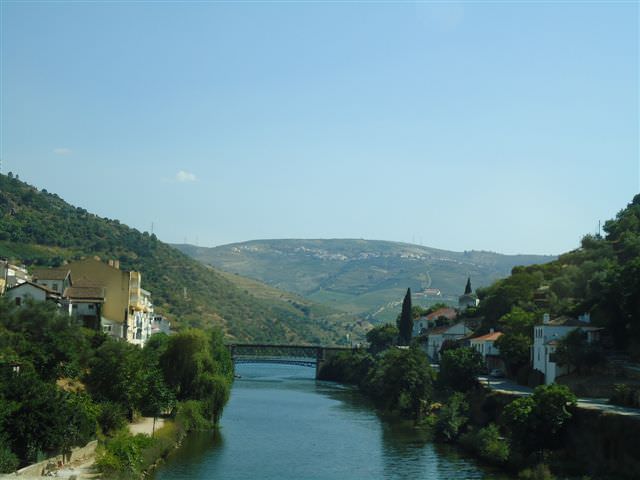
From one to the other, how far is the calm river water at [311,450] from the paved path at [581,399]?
7675mm

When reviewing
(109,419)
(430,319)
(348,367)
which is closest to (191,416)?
(109,419)

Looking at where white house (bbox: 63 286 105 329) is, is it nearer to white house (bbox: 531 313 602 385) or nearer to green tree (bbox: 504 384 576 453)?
white house (bbox: 531 313 602 385)

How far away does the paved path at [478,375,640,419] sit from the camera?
181 feet

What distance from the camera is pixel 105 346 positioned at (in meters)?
69.6

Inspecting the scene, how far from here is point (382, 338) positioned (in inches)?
6255

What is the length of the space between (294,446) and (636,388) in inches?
1011

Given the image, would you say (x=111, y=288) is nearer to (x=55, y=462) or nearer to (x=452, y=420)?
(x=452, y=420)

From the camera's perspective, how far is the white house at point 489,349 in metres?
96.1

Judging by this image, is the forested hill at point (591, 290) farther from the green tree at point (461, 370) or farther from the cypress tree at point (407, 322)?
the cypress tree at point (407, 322)

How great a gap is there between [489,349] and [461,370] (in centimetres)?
1465

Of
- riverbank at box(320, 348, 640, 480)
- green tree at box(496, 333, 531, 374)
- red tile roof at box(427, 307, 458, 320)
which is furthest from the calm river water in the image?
red tile roof at box(427, 307, 458, 320)

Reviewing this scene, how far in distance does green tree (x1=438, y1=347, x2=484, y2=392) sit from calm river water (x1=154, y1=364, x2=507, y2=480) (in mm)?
6341

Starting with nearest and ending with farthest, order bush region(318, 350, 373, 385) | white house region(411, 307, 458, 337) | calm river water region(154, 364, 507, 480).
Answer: calm river water region(154, 364, 507, 480), bush region(318, 350, 373, 385), white house region(411, 307, 458, 337)

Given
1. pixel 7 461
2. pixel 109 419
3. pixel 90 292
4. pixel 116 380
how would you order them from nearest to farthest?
pixel 7 461, pixel 109 419, pixel 116 380, pixel 90 292
